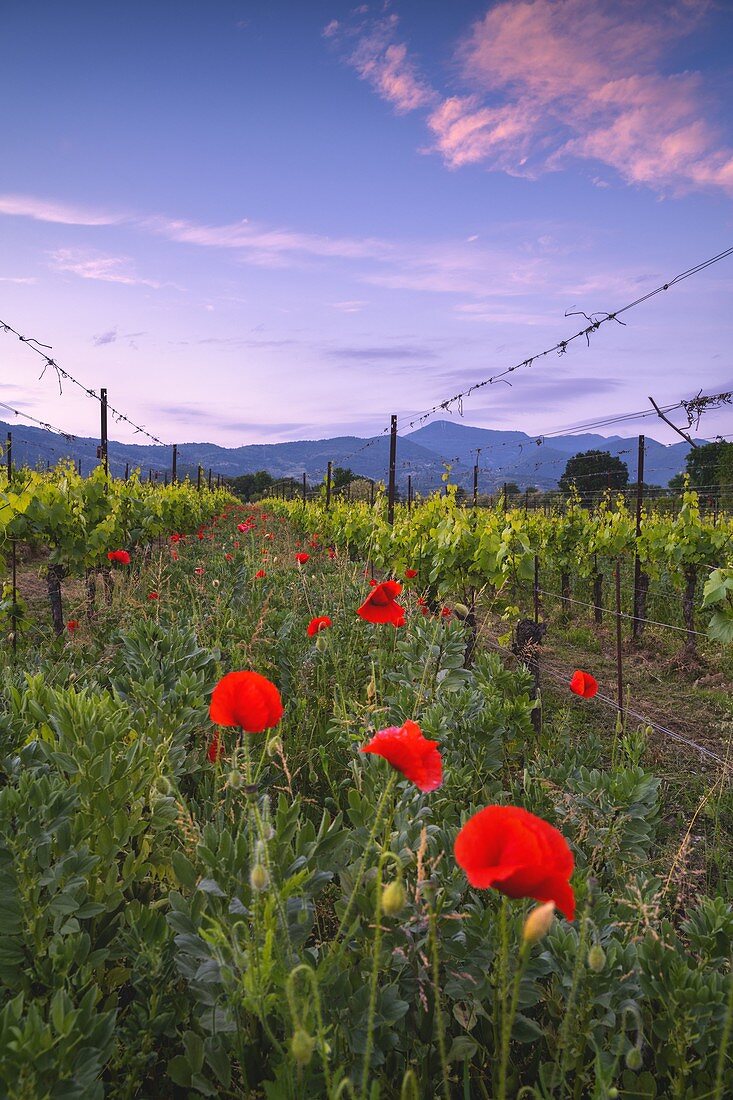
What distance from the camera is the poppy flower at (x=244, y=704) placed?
127 centimetres

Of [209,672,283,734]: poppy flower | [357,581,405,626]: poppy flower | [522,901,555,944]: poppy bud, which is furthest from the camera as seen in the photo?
[357,581,405,626]: poppy flower

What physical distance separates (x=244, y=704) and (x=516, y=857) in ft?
2.21

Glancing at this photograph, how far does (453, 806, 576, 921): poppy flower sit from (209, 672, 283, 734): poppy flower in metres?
0.56

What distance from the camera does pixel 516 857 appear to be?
78 centimetres

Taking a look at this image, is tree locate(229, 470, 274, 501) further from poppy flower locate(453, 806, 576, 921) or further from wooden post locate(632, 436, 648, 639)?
poppy flower locate(453, 806, 576, 921)

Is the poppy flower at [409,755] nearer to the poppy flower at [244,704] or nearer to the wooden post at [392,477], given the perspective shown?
the poppy flower at [244,704]

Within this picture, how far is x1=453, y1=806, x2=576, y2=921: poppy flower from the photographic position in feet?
2.53

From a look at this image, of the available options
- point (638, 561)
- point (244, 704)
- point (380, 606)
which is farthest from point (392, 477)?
point (244, 704)

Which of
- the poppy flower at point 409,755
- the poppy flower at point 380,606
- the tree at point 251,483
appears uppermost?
the tree at point 251,483

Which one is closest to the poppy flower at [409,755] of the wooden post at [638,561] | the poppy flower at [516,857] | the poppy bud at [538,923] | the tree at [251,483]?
the poppy flower at [516,857]

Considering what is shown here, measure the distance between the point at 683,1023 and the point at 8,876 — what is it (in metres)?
1.41

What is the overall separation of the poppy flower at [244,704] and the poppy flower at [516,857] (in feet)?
1.82

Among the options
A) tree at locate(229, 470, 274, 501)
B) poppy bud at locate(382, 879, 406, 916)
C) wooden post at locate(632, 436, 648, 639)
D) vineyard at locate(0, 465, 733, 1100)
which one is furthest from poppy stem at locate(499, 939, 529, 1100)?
tree at locate(229, 470, 274, 501)

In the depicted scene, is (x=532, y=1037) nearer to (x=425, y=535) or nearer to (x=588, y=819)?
(x=588, y=819)
